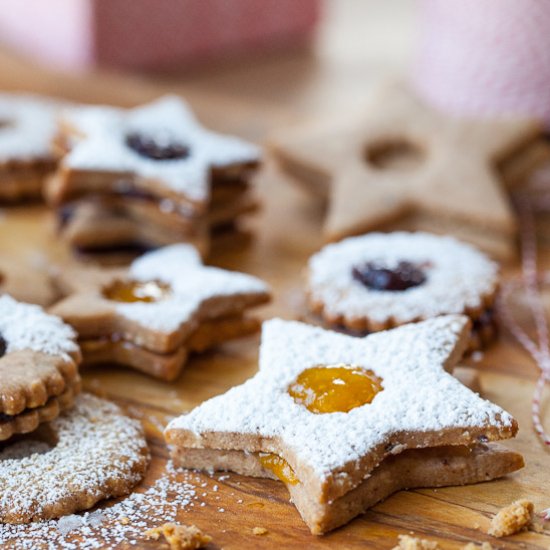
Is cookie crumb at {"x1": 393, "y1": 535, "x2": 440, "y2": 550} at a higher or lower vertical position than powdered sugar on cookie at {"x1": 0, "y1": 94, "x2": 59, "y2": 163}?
lower

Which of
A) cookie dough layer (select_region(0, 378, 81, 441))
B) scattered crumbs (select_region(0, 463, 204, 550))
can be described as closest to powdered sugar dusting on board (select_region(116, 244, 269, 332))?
cookie dough layer (select_region(0, 378, 81, 441))

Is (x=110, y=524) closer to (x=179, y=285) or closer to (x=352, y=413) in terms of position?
(x=352, y=413)

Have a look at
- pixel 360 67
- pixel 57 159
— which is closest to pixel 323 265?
pixel 57 159

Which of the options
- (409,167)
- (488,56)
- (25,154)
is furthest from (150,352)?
(488,56)

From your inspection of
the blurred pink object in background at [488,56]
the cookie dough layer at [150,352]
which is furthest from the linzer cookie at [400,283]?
the blurred pink object in background at [488,56]

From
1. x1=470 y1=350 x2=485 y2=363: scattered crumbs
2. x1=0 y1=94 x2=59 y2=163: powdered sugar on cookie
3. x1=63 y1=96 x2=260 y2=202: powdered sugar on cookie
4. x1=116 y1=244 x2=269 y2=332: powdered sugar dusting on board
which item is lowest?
x1=470 y1=350 x2=485 y2=363: scattered crumbs

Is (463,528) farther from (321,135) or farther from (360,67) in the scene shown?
(360,67)

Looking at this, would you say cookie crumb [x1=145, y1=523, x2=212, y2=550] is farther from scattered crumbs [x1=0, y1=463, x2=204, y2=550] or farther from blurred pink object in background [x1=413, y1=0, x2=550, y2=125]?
blurred pink object in background [x1=413, y1=0, x2=550, y2=125]
